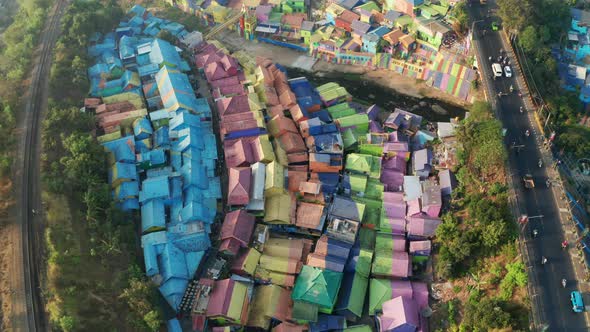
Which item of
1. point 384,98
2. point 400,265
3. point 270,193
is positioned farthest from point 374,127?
point 400,265

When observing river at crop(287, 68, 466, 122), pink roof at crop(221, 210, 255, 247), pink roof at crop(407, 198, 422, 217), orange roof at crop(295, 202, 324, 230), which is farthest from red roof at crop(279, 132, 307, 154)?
river at crop(287, 68, 466, 122)

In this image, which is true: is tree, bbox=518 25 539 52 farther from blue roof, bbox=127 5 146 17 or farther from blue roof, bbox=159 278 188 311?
blue roof, bbox=127 5 146 17

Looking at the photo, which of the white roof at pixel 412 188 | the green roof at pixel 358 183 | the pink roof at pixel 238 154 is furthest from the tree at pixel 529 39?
the pink roof at pixel 238 154

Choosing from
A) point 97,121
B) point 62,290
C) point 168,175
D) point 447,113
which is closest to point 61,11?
point 97,121

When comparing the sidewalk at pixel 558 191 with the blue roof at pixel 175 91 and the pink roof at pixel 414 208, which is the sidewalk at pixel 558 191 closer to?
the pink roof at pixel 414 208

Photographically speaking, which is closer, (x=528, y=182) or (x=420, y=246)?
(x=420, y=246)

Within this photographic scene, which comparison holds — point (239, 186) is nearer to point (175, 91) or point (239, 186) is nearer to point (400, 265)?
point (175, 91)
